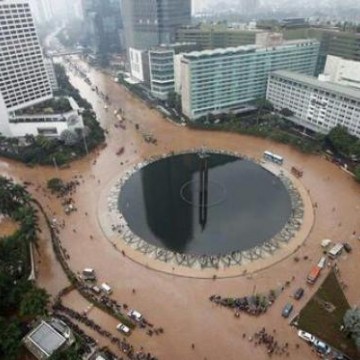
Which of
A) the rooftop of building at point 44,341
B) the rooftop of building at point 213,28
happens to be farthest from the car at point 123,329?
the rooftop of building at point 213,28

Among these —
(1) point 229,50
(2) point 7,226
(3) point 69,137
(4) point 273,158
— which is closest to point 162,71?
(1) point 229,50

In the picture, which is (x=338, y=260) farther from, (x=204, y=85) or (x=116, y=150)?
(x=204, y=85)

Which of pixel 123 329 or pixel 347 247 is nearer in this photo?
pixel 123 329

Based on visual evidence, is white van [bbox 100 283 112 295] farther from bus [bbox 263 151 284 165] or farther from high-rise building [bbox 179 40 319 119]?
high-rise building [bbox 179 40 319 119]

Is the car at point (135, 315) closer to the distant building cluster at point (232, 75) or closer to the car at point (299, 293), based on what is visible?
the car at point (299, 293)

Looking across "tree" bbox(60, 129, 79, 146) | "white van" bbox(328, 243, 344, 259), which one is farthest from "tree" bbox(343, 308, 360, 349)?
"tree" bbox(60, 129, 79, 146)

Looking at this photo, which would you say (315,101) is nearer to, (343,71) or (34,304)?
(343,71)

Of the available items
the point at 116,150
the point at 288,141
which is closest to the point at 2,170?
the point at 116,150
